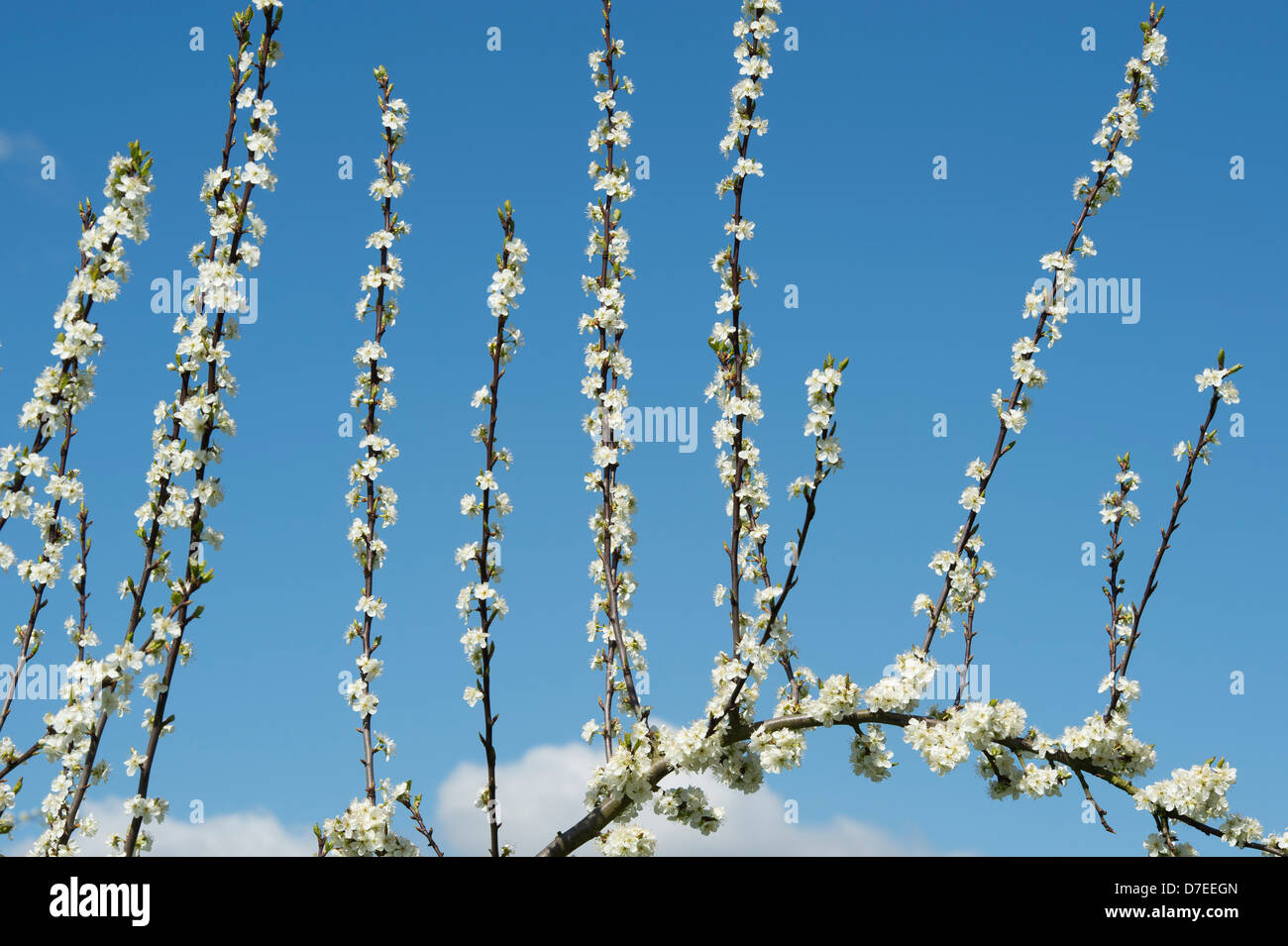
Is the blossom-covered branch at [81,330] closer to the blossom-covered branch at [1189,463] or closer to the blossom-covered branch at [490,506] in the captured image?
the blossom-covered branch at [490,506]

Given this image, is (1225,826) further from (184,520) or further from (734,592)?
(184,520)

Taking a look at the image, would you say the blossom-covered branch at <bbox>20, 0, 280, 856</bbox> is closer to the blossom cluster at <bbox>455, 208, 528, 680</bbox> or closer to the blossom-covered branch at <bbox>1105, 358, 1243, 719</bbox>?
the blossom cluster at <bbox>455, 208, 528, 680</bbox>

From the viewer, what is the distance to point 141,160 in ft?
19.1

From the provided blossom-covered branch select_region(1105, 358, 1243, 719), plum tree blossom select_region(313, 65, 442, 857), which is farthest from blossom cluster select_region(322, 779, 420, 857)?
Result: blossom-covered branch select_region(1105, 358, 1243, 719)

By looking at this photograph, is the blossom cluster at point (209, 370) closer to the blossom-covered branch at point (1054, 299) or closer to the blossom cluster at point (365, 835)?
the blossom cluster at point (365, 835)

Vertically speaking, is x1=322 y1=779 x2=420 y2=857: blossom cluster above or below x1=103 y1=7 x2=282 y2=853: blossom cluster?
below

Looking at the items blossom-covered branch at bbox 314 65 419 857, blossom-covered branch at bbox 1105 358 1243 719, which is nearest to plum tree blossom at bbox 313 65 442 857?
blossom-covered branch at bbox 314 65 419 857

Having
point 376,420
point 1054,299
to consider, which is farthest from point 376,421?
point 1054,299

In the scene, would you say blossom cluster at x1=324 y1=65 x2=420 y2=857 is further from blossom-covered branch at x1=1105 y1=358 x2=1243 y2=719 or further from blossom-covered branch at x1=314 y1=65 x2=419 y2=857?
blossom-covered branch at x1=1105 y1=358 x2=1243 y2=719

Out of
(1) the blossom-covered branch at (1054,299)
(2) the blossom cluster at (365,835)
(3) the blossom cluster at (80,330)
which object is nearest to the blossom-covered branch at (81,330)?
(3) the blossom cluster at (80,330)

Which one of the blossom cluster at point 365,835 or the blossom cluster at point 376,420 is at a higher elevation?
the blossom cluster at point 376,420

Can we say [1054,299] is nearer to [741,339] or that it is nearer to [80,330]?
[741,339]

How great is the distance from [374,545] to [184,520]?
1.92m

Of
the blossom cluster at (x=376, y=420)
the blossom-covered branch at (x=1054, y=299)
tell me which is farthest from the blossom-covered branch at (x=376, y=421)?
the blossom-covered branch at (x=1054, y=299)
